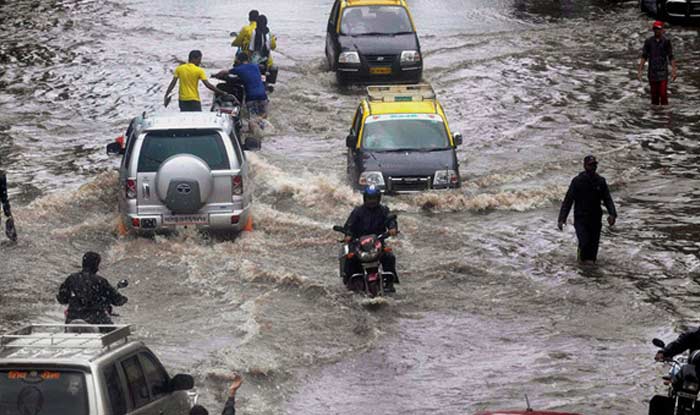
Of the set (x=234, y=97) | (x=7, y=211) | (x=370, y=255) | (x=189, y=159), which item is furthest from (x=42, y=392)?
(x=234, y=97)

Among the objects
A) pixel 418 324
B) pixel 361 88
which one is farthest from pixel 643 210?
pixel 361 88

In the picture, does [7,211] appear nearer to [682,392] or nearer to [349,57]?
[682,392]

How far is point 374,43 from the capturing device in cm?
2952

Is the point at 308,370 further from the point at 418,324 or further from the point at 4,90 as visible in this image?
the point at 4,90

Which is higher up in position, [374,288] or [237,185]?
[237,185]

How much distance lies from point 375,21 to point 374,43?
120 centimetres

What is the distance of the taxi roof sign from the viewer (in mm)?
22266

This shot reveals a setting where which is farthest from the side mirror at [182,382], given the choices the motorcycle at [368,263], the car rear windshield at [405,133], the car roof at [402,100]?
the car roof at [402,100]

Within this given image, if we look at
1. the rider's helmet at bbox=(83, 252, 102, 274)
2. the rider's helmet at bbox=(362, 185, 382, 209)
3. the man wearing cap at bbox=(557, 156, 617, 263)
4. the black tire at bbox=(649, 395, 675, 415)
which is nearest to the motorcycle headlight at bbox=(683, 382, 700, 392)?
the black tire at bbox=(649, 395, 675, 415)

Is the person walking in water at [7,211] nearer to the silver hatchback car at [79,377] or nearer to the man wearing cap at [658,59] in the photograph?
the silver hatchback car at [79,377]

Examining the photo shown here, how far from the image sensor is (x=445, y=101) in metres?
29.5

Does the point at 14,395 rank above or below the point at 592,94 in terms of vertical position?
above

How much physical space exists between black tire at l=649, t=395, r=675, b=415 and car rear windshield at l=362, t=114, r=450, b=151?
11336 mm

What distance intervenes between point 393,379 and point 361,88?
1727cm
